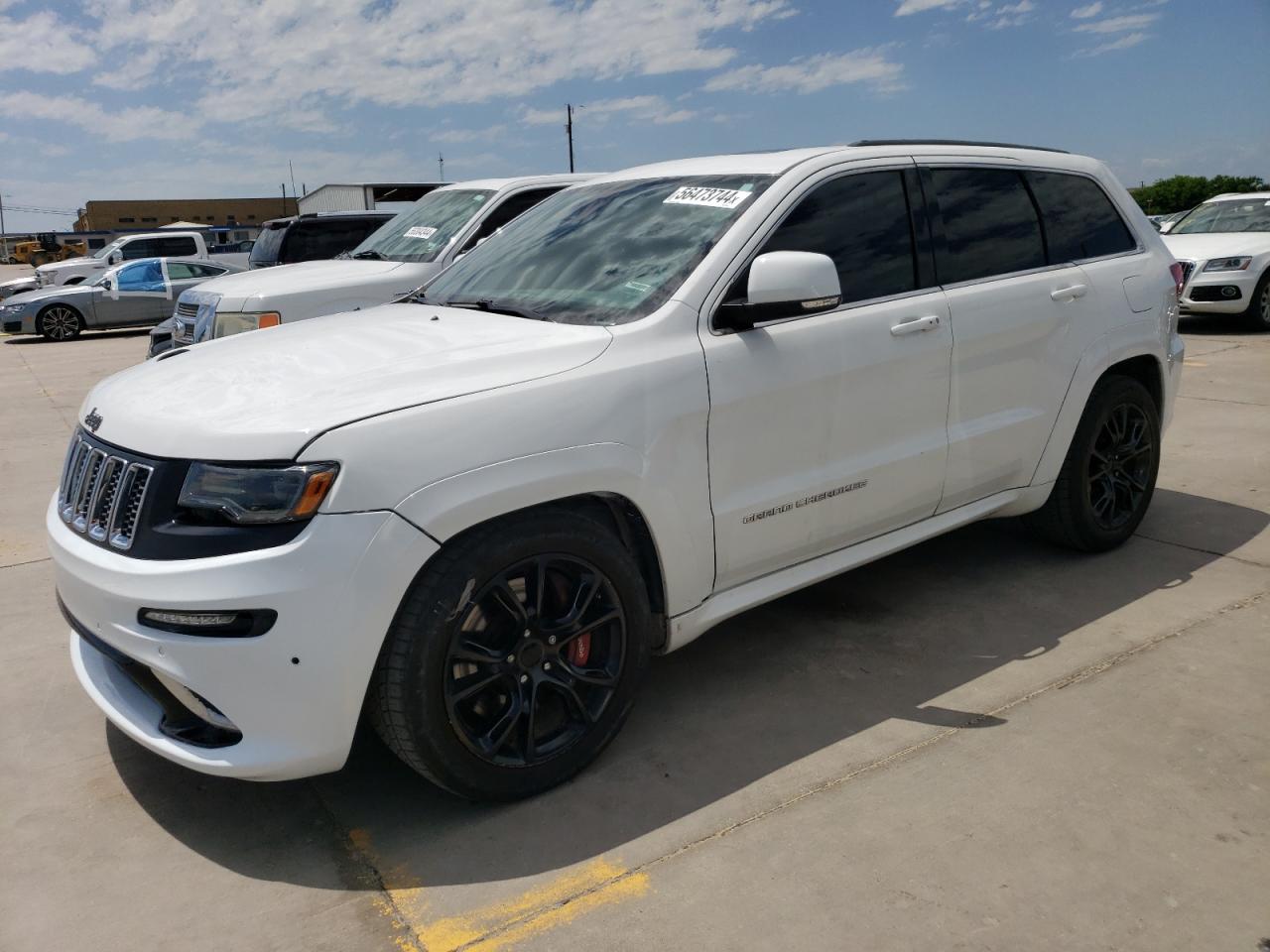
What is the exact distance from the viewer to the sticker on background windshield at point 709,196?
3617mm

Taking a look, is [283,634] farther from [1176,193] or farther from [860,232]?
[1176,193]

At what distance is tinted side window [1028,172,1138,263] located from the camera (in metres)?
4.56

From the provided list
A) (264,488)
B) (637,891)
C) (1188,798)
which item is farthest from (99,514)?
(1188,798)

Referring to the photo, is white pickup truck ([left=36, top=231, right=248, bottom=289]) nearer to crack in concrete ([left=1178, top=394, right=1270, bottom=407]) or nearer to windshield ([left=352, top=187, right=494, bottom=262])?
windshield ([left=352, top=187, right=494, bottom=262])

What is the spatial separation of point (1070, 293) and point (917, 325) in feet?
3.26

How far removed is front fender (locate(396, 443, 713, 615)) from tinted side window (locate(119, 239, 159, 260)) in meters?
22.3

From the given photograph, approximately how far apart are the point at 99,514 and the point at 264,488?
0.67 meters

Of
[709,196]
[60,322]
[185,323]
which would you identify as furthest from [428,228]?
[60,322]

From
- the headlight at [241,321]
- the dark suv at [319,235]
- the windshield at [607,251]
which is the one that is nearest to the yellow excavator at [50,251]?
the dark suv at [319,235]

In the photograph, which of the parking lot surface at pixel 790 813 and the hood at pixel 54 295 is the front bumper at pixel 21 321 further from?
the parking lot surface at pixel 790 813

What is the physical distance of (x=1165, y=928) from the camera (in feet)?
8.14

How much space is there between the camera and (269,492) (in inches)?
Result: 104

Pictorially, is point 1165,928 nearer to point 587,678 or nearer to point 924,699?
point 924,699

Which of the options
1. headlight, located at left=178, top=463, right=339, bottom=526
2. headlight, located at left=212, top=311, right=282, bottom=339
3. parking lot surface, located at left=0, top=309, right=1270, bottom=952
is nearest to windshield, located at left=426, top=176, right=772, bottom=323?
headlight, located at left=178, top=463, right=339, bottom=526
